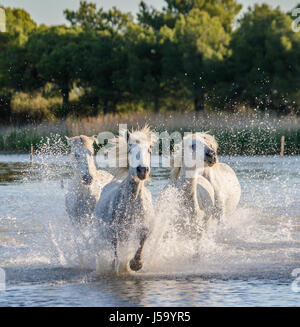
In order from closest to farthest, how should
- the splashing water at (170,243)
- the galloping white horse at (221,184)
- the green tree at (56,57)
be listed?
the splashing water at (170,243), the galloping white horse at (221,184), the green tree at (56,57)

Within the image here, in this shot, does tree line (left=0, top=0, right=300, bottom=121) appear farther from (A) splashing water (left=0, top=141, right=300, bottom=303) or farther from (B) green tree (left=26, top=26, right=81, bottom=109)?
(A) splashing water (left=0, top=141, right=300, bottom=303)

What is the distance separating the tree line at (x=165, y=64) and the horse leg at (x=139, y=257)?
40011mm

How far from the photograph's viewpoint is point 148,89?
2253 inches

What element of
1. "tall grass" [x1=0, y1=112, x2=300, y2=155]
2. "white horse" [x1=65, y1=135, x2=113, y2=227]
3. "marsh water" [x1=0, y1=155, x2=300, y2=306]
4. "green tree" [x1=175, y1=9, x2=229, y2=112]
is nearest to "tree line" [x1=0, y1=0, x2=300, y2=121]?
"green tree" [x1=175, y1=9, x2=229, y2=112]

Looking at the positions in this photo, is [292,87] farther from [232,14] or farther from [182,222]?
[182,222]

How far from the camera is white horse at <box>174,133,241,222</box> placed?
1075cm

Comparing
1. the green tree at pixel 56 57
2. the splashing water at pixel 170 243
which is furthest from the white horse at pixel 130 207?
the green tree at pixel 56 57

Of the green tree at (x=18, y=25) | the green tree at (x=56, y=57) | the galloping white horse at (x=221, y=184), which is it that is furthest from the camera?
the green tree at (x=18, y=25)

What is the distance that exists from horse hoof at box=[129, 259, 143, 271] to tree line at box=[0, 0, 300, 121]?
1574 inches

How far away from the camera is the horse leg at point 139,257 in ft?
31.3

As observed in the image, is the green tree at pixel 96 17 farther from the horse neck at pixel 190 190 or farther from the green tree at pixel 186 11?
the horse neck at pixel 190 190

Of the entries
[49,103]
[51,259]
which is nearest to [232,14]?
[49,103]

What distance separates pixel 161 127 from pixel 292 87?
1285cm

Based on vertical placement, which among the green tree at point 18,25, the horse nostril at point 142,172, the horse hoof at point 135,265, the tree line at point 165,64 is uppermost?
the green tree at point 18,25
